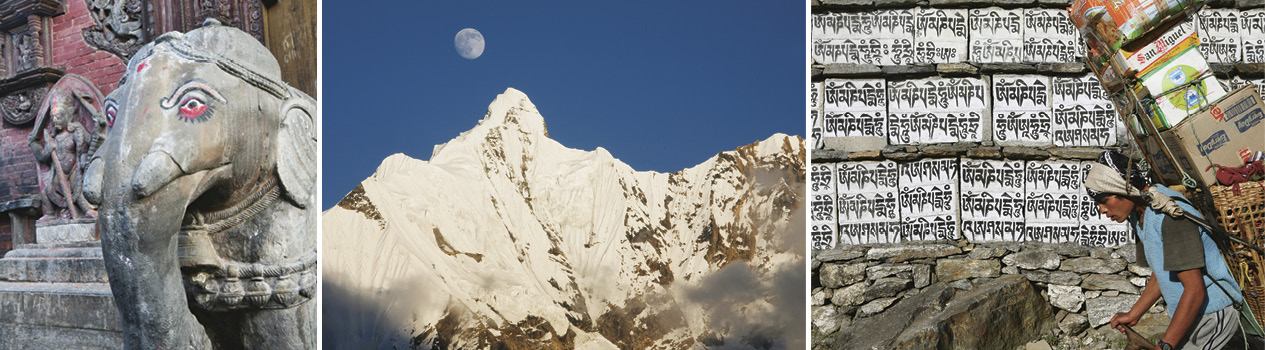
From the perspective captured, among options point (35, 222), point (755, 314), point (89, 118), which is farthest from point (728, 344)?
point (35, 222)

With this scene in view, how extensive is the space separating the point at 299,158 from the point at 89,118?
2.01 m

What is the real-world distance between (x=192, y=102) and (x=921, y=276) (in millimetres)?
4092

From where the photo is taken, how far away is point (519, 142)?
11.6 ft

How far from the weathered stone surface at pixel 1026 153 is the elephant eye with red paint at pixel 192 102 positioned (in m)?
4.35

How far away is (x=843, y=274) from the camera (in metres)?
4.97

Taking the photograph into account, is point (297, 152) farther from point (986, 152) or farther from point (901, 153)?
point (986, 152)

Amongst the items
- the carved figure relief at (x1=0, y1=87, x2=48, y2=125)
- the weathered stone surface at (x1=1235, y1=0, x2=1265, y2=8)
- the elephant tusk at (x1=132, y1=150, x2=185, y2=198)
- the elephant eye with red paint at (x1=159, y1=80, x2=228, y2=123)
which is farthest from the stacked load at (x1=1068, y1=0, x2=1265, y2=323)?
the carved figure relief at (x1=0, y1=87, x2=48, y2=125)

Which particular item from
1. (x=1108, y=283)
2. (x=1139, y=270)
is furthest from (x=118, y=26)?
(x=1139, y=270)

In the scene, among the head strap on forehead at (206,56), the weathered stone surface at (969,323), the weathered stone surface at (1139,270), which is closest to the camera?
the head strap on forehead at (206,56)

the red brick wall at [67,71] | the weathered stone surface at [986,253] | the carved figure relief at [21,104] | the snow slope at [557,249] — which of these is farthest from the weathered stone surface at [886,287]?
the carved figure relief at [21,104]

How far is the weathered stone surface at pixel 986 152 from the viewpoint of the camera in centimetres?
488

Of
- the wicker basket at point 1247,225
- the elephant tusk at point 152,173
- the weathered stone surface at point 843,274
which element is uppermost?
the elephant tusk at point 152,173

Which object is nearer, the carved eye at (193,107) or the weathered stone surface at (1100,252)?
the carved eye at (193,107)

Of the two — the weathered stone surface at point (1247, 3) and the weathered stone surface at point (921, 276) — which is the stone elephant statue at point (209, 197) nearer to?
the weathered stone surface at point (921, 276)
